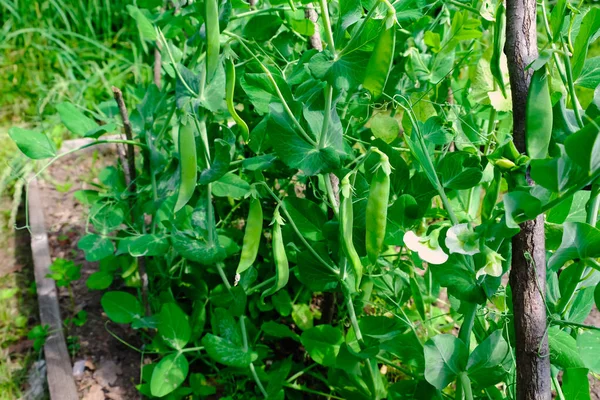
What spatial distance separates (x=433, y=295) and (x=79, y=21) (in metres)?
2.28

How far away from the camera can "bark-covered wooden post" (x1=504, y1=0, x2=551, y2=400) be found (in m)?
0.71

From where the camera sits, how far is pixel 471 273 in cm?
75

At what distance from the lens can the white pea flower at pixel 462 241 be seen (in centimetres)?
67

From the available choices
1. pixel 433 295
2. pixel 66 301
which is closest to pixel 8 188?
pixel 66 301

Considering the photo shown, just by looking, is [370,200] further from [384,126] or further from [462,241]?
[384,126]

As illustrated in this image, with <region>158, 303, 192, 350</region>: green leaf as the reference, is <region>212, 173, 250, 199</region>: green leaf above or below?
above

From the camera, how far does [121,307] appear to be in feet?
4.25

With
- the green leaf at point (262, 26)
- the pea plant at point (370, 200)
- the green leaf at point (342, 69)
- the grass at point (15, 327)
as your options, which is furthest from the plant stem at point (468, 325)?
the grass at point (15, 327)

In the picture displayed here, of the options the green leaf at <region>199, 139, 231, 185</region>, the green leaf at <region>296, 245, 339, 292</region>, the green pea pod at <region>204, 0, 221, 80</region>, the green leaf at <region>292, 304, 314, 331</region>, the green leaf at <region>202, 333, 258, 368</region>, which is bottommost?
the green leaf at <region>292, 304, 314, 331</region>

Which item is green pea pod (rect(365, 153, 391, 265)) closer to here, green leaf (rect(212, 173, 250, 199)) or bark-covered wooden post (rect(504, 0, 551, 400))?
bark-covered wooden post (rect(504, 0, 551, 400))

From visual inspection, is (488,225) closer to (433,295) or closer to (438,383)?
(438,383)

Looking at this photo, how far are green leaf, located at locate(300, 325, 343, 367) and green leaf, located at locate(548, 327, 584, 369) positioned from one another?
0.41 m

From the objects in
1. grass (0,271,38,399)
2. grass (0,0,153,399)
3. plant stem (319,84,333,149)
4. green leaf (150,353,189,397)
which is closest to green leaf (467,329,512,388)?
plant stem (319,84,333,149)

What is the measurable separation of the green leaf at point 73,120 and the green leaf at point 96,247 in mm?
235
